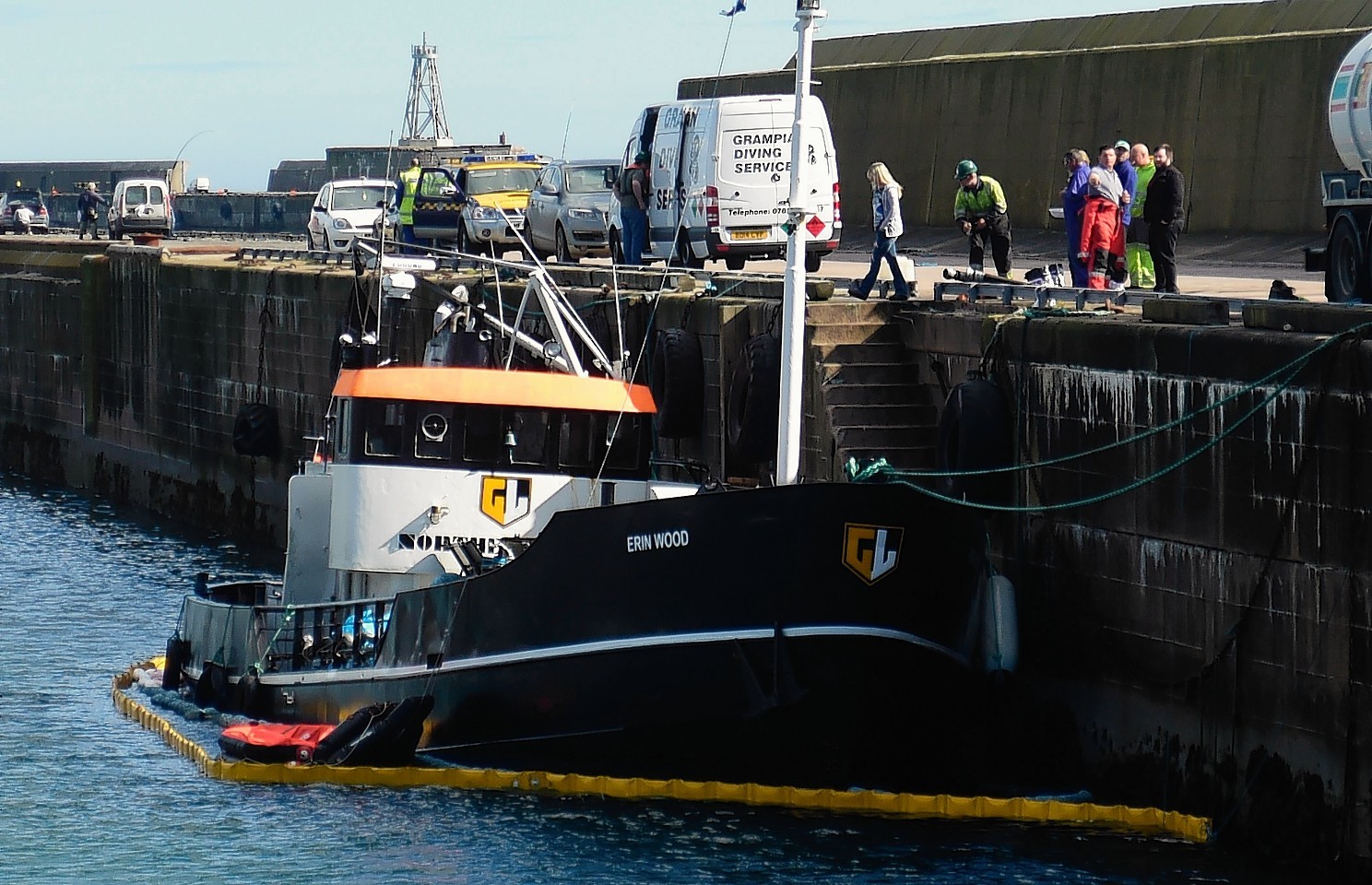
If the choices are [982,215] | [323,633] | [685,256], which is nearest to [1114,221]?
[982,215]

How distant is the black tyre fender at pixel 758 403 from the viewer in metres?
17.5

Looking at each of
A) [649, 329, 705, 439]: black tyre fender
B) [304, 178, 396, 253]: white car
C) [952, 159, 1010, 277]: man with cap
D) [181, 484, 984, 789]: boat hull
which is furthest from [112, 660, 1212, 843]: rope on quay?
[304, 178, 396, 253]: white car

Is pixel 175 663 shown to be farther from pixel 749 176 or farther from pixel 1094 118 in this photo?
pixel 1094 118

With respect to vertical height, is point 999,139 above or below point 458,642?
above

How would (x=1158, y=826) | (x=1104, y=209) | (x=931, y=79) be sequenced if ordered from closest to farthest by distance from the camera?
1. (x=1158, y=826)
2. (x=1104, y=209)
3. (x=931, y=79)

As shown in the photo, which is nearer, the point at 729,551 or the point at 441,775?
the point at 729,551

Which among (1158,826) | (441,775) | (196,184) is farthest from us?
(196,184)

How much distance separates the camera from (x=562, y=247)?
29.8m

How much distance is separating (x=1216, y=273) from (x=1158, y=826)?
961 cm

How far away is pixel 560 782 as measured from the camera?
14586 mm

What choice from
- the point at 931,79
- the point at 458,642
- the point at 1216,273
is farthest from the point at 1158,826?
the point at 931,79

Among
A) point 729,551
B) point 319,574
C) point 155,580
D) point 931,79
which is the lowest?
point 155,580

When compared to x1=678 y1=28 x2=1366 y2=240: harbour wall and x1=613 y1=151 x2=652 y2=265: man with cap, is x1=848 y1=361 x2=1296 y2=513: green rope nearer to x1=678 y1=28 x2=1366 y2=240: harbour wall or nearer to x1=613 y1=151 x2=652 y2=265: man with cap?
x1=678 y1=28 x2=1366 y2=240: harbour wall

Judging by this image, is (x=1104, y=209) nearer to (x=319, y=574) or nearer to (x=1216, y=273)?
(x=1216, y=273)
